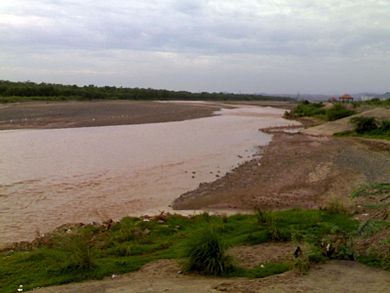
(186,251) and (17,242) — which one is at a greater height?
(186,251)

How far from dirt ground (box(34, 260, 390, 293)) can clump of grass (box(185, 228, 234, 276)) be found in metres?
0.21

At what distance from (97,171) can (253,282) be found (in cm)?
1408

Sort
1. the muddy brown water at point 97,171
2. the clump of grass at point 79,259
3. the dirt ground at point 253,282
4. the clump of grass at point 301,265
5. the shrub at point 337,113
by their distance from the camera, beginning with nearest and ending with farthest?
1. the dirt ground at point 253,282
2. the clump of grass at point 301,265
3. the clump of grass at point 79,259
4. the muddy brown water at point 97,171
5. the shrub at point 337,113

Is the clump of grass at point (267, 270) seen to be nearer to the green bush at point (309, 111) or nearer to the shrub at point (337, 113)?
the shrub at point (337, 113)

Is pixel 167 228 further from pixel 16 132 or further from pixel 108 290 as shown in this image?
pixel 16 132

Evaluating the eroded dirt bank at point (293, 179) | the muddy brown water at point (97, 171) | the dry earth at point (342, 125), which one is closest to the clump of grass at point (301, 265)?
the eroded dirt bank at point (293, 179)

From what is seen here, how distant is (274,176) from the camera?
18.8 m

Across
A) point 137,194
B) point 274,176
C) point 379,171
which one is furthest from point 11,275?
point 379,171

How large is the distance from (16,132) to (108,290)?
2935cm

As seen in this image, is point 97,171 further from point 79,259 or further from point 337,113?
point 337,113

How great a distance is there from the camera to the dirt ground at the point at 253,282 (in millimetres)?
6520

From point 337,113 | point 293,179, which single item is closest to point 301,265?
point 293,179

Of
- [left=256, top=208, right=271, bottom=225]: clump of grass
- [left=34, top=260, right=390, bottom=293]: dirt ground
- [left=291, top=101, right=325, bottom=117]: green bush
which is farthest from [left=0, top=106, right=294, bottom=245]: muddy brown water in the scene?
[left=291, top=101, right=325, bottom=117]: green bush

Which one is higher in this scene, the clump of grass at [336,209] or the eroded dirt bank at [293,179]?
the clump of grass at [336,209]
